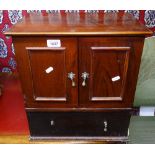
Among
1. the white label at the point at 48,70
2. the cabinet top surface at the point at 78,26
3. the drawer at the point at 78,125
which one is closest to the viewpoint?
the cabinet top surface at the point at 78,26

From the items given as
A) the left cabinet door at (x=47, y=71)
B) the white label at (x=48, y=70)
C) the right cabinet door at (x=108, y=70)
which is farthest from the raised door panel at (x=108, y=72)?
the white label at (x=48, y=70)

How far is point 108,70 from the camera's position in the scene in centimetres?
117

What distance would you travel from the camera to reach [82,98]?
128 cm

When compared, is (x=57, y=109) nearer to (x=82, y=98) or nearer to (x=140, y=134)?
(x=82, y=98)

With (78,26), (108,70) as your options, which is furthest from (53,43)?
(108,70)

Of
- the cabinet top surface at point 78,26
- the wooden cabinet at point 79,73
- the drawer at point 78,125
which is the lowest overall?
the drawer at point 78,125

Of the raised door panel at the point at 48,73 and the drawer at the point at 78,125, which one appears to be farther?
the drawer at the point at 78,125

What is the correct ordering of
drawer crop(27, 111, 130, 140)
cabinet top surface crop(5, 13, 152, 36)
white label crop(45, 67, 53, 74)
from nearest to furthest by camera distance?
cabinet top surface crop(5, 13, 152, 36)
white label crop(45, 67, 53, 74)
drawer crop(27, 111, 130, 140)

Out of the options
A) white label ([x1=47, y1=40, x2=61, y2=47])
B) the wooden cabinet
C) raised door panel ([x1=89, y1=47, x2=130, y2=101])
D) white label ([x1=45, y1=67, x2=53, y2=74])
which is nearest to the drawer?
the wooden cabinet

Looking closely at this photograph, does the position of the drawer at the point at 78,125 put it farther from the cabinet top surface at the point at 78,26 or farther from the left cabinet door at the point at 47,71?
the cabinet top surface at the point at 78,26

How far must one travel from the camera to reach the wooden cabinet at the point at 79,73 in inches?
42.1

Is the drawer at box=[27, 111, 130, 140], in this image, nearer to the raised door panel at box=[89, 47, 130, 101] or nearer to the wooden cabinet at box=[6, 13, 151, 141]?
the wooden cabinet at box=[6, 13, 151, 141]

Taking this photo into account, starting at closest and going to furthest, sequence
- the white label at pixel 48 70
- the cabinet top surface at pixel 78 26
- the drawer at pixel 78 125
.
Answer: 1. the cabinet top surface at pixel 78 26
2. the white label at pixel 48 70
3. the drawer at pixel 78 125

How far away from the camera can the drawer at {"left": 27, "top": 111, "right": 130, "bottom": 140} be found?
4.43 feet
